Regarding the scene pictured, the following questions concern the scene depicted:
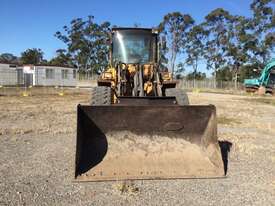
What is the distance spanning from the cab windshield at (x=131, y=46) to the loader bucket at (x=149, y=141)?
3628 millimetres

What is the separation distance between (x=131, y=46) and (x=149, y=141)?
13.4 feet

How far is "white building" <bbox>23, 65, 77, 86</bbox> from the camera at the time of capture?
1807 inches

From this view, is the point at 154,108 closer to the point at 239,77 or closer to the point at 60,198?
the point at 60,198

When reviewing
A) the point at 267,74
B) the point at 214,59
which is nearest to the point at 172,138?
the point at 267,74

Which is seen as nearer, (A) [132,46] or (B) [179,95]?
(B) [179,95]

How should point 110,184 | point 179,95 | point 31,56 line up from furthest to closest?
point 31,56 < point 179,95 < point 110,184

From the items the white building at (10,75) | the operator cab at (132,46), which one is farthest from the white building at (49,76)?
the operator cab at (132,46)

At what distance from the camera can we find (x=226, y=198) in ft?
16.4

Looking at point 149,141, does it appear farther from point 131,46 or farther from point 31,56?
point 31,56

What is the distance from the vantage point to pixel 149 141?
→ 6395 mm

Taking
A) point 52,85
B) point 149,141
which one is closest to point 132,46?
point 149,141

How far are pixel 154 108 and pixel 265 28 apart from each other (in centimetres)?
5002

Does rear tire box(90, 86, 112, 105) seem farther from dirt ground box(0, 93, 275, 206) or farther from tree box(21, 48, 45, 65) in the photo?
tree box(21, 48, 45, 65)

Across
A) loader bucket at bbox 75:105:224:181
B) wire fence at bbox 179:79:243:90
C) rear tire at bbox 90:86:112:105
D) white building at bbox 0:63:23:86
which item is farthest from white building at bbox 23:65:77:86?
loader bucket at bbox 75:105:224:181
